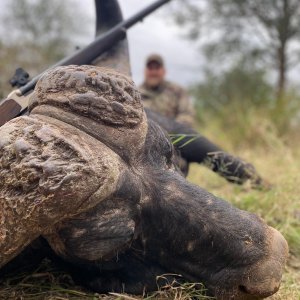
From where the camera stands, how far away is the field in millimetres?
1663

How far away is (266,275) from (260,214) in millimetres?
1409

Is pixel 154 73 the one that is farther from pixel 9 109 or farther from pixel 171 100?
pixel 9 109

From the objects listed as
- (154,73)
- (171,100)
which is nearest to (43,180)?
(171,100)

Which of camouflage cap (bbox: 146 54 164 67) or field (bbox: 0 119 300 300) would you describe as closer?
field (bbox: 0 119 300 300)

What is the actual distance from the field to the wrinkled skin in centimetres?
13

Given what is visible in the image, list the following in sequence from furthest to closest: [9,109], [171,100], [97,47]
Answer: [171,100]
[97,47]
[9,109]

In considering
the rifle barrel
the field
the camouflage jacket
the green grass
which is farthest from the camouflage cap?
the rifle barrel

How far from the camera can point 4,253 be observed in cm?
123

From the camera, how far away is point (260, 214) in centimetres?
279

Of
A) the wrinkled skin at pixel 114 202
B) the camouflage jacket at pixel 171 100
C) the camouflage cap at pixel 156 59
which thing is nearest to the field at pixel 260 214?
the wrinkled skin at pixel 114 202

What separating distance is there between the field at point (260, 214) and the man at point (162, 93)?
1273 millimetres

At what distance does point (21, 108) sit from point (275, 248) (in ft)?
3.18

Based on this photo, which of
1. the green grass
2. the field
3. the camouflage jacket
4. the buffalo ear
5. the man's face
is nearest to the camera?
the buffalo ear

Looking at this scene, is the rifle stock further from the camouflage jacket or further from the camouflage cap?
the camouflage cap
